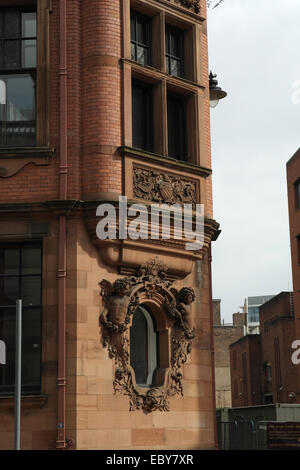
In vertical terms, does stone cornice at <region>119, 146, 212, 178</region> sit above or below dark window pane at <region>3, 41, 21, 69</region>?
below

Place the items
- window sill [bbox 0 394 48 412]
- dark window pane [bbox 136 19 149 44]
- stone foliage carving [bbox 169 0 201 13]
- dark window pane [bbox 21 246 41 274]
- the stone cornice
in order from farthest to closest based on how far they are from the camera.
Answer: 1. stone foliage carving [bbox 169 0 201 13]
2. dark window pane [bbox 136 19 149 44]
3. the stone cornice
4. dark window pane [bbox 21 246 41 274]
5. window sill [bbox 0 394 48 412]

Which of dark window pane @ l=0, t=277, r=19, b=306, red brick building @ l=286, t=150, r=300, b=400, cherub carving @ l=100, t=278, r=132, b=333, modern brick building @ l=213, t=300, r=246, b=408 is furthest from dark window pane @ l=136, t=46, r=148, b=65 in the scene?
modern brick building @ l=213, t=300, r=246, b=408

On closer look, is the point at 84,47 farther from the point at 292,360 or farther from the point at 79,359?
the point at 292,360

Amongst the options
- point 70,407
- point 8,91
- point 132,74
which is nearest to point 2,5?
point 8,91

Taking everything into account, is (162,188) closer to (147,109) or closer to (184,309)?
(147,109)

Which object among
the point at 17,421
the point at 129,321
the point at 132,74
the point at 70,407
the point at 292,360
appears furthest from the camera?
the point at 292,360

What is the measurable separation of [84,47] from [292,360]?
45.0 meters

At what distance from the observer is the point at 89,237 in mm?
19141

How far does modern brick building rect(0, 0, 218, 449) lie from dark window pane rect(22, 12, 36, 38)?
3 cm

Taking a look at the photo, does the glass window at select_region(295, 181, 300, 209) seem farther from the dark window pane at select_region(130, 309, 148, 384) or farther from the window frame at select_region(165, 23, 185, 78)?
the dark window pane at select_region(130, 309, 148, 384)

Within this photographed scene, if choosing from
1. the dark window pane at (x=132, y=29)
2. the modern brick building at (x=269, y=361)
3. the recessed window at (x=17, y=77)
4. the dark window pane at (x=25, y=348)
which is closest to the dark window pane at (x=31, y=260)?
the dark window pane at (x=25, y=348)

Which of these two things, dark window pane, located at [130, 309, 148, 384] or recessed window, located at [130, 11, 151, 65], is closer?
dark window pane, located at [130, 309, 148, 384]

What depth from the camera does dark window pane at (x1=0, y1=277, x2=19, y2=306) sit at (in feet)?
62.5

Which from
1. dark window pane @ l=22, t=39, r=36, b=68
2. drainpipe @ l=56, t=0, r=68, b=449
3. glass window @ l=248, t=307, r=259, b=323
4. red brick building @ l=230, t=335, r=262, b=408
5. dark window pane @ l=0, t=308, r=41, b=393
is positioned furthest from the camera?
glass window @ l=248, t=307, r=259, b=323
